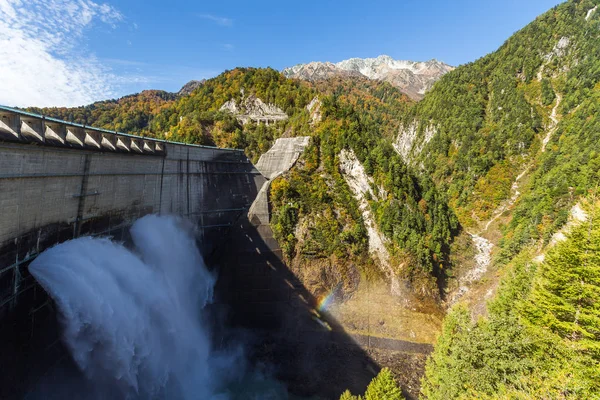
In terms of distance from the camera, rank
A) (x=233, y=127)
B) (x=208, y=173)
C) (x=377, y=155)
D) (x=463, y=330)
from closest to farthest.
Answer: (x=463, y=330), (x=208, y=173), (x=377, y=155), (x=233, y=127)

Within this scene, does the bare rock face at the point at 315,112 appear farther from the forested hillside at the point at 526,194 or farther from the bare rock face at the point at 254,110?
the forested hillside at the point at 526,194

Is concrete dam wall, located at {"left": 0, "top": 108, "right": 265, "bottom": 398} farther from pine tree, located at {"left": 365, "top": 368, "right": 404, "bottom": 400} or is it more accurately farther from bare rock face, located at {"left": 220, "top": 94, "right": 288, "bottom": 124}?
bare rock face, located at {"left": 220, "top": 94, "right": 288, "bottom": 124}

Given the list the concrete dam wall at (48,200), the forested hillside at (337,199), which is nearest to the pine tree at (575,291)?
the forested hillside at (337,199)

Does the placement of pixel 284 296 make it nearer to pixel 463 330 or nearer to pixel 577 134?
pixel 463 330

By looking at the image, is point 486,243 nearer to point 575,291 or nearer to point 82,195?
point 575,291

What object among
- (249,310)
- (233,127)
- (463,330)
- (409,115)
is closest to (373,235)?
(249,310)

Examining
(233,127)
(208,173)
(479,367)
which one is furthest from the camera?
(233,127)
